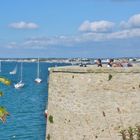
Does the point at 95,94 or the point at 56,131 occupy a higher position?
the point at 95,94

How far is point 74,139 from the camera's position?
2406cm

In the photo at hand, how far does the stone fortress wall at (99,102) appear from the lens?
23.2m

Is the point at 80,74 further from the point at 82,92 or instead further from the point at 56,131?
the point at 56,131

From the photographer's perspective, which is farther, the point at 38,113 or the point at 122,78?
the point at 38,113

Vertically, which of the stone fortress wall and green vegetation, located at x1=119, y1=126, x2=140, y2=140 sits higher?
the stone fortress wall

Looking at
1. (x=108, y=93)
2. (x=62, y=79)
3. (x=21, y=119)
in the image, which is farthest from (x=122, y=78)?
(x=21, y=119)

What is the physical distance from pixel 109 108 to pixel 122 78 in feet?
4.03

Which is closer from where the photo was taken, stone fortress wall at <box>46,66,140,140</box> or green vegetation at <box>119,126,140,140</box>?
green vegetation at <box>119,126,140,140</box>

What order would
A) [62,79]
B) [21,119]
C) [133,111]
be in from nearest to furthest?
[133,111] → [62,79] → [21,119]

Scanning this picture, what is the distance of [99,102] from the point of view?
925 inches

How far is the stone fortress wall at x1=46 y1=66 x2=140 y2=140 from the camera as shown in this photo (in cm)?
2323

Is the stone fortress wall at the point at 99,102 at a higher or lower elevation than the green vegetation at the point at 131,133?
higher

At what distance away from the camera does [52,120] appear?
25125 millimetres

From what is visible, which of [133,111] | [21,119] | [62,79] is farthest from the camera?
[21,119]
